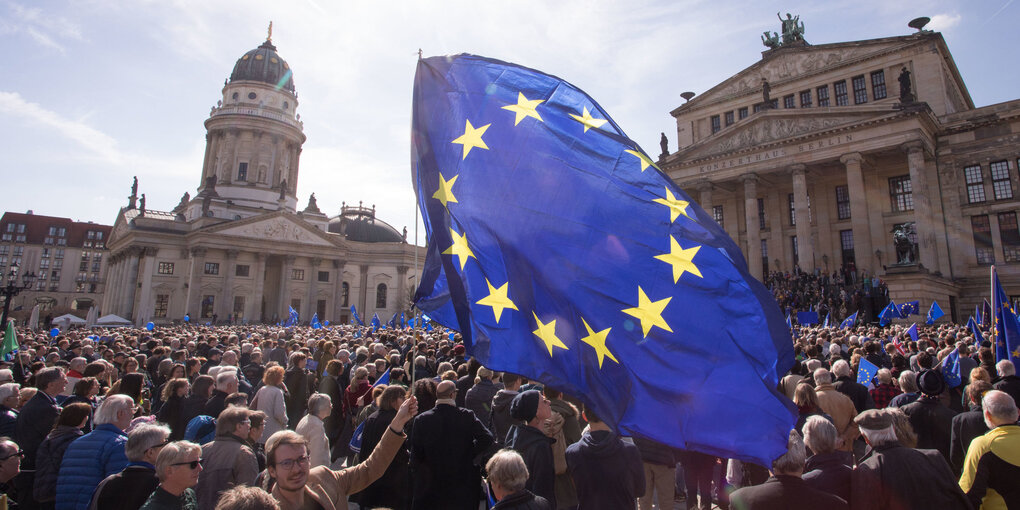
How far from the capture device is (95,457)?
438 cm

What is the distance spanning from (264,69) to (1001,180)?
78.7 m

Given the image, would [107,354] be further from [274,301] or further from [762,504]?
[274,301]

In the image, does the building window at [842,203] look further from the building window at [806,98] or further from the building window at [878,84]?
the building window at [806,98]

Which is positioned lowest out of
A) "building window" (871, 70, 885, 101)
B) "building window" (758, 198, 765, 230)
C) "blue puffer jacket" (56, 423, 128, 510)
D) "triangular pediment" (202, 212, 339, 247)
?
"blue puffer jacket" (56, 423, 128, 510)

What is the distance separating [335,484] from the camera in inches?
148

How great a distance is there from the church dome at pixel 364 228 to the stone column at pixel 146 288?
886 inches

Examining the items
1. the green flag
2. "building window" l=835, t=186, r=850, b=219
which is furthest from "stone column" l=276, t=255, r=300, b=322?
"building window" l=835, t=186, r=850, b=219

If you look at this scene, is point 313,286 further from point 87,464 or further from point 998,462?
point 998,462

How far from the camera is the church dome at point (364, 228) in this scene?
7604cm

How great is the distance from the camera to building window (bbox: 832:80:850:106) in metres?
40.5

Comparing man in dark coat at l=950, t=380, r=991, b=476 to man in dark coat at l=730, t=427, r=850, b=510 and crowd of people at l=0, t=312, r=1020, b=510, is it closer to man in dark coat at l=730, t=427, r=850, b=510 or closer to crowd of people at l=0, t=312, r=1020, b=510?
crowd of people at l=0, t=312, r=1020, b=510

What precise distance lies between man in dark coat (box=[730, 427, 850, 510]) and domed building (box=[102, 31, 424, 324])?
59888 mm

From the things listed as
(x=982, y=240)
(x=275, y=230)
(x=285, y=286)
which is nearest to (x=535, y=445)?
(x=982, y=240)

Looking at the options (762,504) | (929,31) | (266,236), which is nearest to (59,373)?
(762,504)
